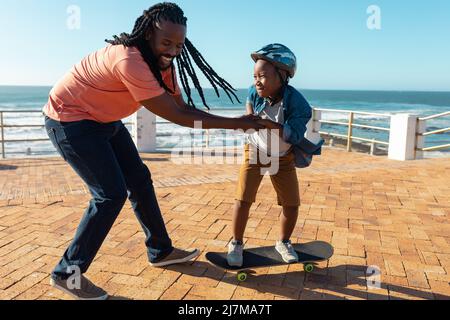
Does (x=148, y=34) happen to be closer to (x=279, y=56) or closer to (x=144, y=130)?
(x=279, y=56)

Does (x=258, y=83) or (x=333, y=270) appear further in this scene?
(x=333, y=270)

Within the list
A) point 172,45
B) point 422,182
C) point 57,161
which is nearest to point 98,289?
point 172,45

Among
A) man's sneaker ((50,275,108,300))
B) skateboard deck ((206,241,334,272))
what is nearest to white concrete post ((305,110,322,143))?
skateboard deck ((206,241,334,272))

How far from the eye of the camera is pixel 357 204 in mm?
4883

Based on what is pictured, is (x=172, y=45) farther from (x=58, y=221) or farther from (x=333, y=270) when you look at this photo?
(x=58, y=221)

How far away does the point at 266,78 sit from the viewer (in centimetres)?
265

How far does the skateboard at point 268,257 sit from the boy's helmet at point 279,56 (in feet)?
4.28

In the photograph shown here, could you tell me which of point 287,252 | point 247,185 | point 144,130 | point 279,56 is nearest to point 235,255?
point 287,252

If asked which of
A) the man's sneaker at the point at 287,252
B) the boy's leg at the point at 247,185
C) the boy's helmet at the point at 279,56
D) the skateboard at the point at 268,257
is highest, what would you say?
the boy's helmet at the point at 279,56

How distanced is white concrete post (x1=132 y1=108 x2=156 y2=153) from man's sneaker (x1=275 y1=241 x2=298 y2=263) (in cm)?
675

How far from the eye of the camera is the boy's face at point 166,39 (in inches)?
92.9

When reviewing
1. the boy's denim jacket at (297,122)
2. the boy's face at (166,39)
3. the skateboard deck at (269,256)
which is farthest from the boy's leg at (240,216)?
the boy's face at (166,39)

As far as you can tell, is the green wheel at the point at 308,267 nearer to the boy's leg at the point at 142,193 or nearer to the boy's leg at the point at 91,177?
the boy's leg at the point at 142,193

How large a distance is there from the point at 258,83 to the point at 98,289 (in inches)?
62.7
